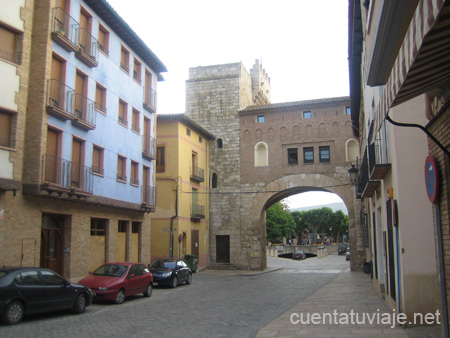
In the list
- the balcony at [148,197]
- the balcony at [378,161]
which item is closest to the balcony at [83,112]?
the balcony at [148,197]

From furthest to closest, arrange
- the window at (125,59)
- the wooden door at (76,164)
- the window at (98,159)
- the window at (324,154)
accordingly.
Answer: the window at (324,154)
the window at (125,59)
the window at (98,159)
the wooden door at (76,164)

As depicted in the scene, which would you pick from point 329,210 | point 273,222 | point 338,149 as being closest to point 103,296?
point 338,149

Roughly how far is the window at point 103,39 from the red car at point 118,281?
10.1 meters

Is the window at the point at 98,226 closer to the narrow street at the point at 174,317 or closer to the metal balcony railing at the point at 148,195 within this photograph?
the metal balcony railing at the point at 148,195

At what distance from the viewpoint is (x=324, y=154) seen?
33.3 meters

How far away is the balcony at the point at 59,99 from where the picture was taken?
649 inches

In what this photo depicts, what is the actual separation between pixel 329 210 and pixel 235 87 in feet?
229

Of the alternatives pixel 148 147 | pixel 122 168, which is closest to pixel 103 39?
pixel 122 168

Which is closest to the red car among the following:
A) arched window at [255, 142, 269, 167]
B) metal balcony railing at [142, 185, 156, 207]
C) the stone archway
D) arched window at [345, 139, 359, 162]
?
metal balcony railing at [142, 185, 156, 207]

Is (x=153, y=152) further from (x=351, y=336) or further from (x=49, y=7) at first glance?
(x=351, y=336)

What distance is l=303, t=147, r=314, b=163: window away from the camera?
110 ft

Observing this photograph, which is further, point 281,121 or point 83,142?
point 281,121

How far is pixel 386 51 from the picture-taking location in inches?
229

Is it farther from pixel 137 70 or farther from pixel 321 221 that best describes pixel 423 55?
pixel 321 221
